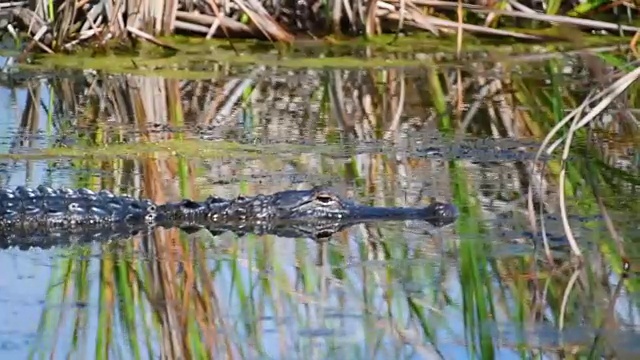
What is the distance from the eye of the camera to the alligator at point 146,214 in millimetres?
5340

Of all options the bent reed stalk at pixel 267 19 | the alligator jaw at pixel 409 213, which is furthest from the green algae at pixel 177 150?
the bent reed stalk at pixel 267 19

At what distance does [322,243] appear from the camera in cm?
512

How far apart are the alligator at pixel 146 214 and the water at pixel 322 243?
0.09m

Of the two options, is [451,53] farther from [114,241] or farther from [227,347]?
[227,347]

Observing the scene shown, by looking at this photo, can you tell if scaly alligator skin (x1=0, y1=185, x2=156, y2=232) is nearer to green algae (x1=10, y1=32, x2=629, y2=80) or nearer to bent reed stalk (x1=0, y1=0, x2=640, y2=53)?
green algae (x1=10, y1=32, x2=629, y2=80)

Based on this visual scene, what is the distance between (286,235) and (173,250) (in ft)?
1.57

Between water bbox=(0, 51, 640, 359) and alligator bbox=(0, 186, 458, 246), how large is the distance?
0.30 feet

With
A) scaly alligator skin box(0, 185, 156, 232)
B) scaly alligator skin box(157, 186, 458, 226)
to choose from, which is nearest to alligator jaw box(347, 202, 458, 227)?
scaly alligator skin box(157, 186, 458, 226)

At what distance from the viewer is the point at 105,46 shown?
9.37 meters

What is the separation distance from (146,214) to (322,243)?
68 centimetres

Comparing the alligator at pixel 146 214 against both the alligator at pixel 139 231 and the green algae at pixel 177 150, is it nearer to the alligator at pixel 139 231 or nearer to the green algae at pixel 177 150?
the alligator at pixel 139 231

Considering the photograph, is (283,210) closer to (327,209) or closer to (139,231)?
(327,209)

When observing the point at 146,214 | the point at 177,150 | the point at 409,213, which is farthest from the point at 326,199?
the point at 177,150

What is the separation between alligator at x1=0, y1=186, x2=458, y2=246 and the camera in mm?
5340
